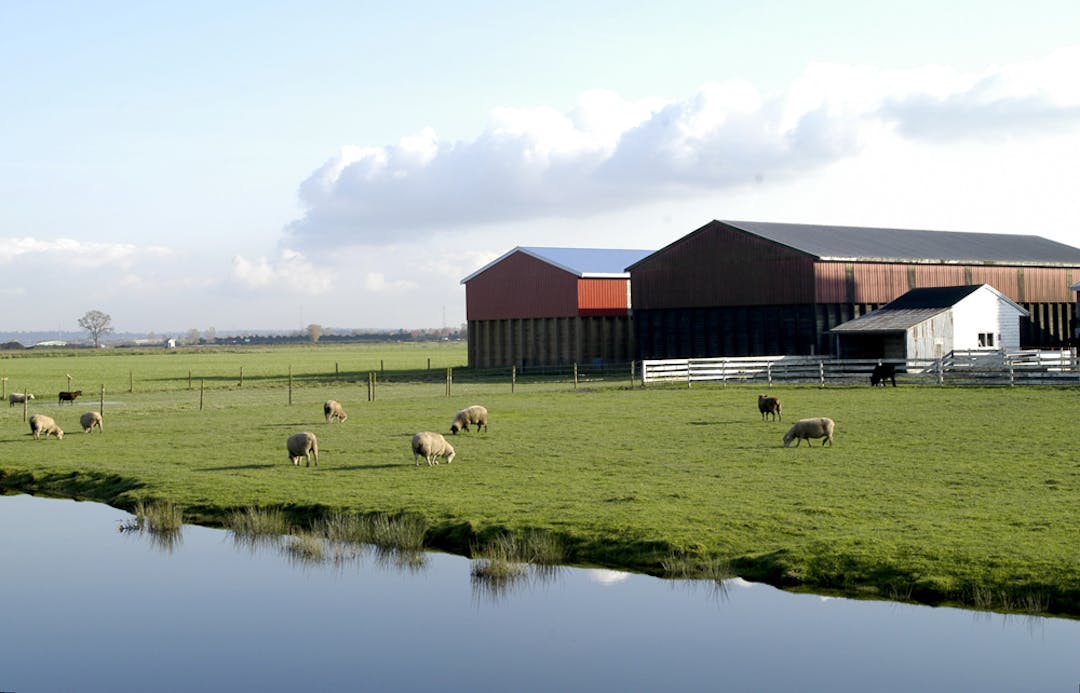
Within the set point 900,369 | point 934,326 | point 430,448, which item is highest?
point 934,326

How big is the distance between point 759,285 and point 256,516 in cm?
4403

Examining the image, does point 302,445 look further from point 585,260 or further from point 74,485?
point 585,260

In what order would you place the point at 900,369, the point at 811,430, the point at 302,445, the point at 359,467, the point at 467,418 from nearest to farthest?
the point at 359,467 → the point at 302,445 → the point at 811,430 → the point at 467,418 → the point at 900,369

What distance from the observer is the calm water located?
492 inches

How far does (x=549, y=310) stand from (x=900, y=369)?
24527 mm

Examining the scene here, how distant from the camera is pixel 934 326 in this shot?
55.6 meters

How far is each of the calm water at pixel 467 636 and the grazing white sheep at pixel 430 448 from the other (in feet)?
23.3

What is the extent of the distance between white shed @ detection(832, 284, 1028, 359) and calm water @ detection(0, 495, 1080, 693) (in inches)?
1656

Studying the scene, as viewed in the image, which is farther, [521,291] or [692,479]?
[521,291]

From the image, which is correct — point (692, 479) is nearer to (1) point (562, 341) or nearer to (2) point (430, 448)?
(2) point (430, 448)

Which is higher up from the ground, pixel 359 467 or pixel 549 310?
pixel 549 310

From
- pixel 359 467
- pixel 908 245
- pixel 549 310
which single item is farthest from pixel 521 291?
pixel 359 467

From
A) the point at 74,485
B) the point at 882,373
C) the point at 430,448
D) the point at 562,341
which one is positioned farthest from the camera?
the point at 562,341

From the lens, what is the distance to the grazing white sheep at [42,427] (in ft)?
107
